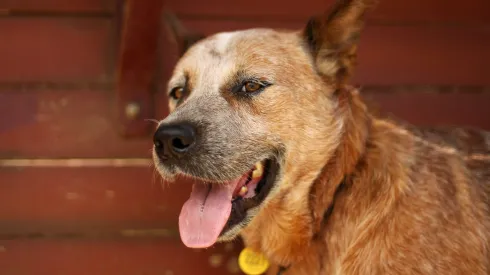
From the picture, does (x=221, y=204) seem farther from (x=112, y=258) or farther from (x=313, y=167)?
(x=112, y=258)

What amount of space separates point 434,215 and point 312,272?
0.47m

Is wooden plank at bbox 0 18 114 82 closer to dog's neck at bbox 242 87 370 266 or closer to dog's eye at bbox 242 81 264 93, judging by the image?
dog's eye at bbox 242 81 264 93

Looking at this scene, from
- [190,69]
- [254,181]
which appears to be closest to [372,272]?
[254,181]

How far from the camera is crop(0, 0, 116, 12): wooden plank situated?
2.80m

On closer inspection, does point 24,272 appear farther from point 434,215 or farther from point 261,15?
point 434,215

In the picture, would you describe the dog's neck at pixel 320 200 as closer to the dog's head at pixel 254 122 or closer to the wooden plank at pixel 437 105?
the dog's head at pixel 254 122

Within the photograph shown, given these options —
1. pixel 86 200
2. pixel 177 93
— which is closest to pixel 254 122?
pixel 177 93

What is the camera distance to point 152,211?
9.74ft

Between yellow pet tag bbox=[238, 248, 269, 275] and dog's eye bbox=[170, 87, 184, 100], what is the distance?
66 centimetres

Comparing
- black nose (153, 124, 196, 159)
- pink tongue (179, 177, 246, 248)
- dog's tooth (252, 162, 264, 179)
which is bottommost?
pink tongue (179, 177, 246, 248)

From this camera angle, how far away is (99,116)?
9.55ft

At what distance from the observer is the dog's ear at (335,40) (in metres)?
2.14

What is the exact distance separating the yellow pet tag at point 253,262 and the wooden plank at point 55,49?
1.12 m

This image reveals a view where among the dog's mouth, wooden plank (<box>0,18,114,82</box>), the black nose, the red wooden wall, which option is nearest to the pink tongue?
the dog's mouth
